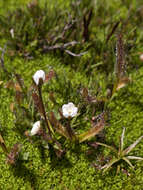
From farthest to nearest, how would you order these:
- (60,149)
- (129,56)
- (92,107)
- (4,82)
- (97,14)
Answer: (97,14)
(129,56)
(4,82)
(92,107)
(60,149)

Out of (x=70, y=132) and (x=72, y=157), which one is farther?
(x=72, y=157)

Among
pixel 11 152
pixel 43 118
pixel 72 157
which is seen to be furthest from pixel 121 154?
pixel 11 152

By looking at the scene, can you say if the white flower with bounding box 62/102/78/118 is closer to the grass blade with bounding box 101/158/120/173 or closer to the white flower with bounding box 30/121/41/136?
the white flower with bounding box 30/121/41/136

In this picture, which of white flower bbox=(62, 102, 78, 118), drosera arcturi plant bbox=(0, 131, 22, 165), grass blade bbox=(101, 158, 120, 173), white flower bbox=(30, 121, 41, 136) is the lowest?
grass blade bbox=(101, 158, 120, 173)

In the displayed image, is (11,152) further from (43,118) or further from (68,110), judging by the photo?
(68,110)

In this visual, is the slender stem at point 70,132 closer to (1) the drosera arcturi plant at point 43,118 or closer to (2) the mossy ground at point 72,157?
(1) the drosera arcturi plant at point 43,118

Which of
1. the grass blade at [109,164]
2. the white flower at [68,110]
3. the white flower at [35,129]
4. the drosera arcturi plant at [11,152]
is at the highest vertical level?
the white flower at [68,110]

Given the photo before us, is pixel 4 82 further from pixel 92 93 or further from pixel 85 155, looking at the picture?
pixel 85 155

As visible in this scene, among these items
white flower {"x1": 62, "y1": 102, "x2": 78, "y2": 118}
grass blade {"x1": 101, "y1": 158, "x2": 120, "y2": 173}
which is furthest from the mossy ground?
white flower {"x1": 62, "y1": 102, "x2": 78, "y2": 118}

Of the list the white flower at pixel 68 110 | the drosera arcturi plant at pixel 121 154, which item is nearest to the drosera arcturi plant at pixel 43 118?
the white flower at pixel 68 110

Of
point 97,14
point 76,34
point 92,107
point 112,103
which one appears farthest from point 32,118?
point 97,14

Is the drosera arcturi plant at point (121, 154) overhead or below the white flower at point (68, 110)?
below
